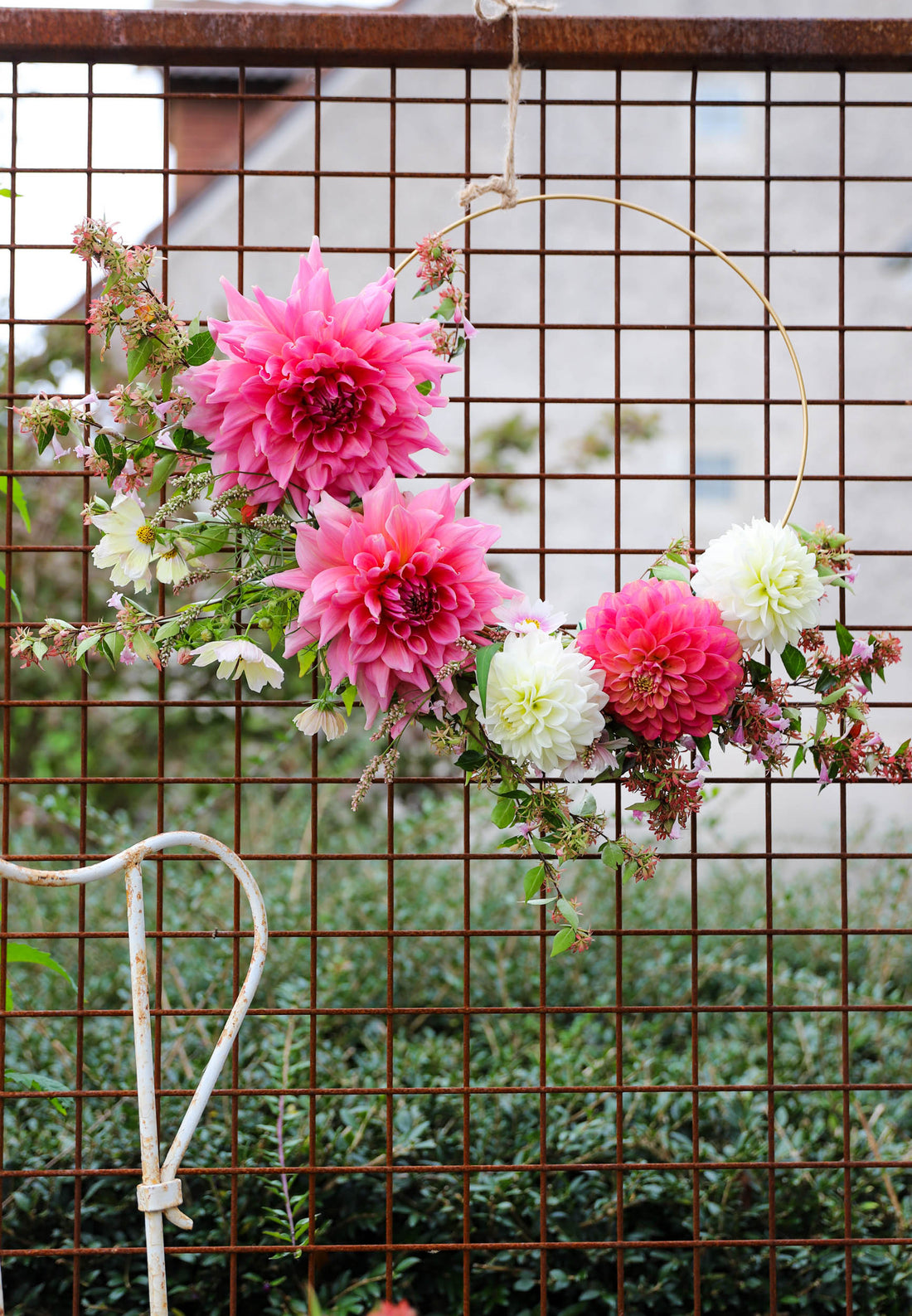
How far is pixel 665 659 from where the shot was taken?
89 cm

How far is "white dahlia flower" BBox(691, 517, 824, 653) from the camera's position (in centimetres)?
92

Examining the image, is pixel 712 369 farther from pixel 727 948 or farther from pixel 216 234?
pixel 727 948

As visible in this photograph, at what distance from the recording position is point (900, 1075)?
68.3 inches

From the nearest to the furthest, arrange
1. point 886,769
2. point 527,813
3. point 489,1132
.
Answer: point 527,813 < point 886,769 < point 489,1132

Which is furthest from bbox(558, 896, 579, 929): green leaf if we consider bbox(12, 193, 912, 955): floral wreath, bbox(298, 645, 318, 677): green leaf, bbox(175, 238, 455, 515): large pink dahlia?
bbox(175, 238, 455, 515): large pink dahlia

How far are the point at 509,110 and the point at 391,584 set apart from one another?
609mm

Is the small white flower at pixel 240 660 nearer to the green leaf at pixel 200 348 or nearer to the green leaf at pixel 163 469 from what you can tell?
the green leaf at pixel 163 469

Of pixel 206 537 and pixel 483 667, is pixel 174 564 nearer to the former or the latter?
pixel 206 537

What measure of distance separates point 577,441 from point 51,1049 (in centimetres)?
244

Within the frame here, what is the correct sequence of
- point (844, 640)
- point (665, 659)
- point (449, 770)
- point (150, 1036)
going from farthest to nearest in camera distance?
1. point (449, 770)
2. point (844, 640)
3. point (665, 659)
4. point (150, 1036)

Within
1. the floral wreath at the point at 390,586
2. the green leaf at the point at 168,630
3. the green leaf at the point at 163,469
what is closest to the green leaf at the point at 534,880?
the floral wreath at the point at 390,586

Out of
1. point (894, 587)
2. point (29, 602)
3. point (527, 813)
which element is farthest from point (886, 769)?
point (894, 587)

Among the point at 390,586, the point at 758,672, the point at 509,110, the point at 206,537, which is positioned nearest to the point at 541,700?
the point at 390,586

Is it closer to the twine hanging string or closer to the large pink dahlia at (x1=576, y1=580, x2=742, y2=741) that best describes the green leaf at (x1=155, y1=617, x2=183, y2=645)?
the large pink dahlia at (x1=576, y1=580, x2=742, y2=741)
